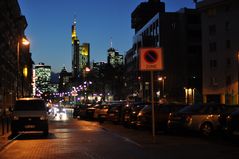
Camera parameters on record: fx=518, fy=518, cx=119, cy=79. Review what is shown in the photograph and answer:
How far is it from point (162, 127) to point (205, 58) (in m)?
62.4

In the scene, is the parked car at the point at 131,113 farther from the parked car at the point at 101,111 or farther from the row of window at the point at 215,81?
the row of window at the point at 215,81

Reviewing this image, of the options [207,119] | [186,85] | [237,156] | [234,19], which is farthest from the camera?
[186,85]

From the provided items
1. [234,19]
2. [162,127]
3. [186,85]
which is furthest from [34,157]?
[186,85]

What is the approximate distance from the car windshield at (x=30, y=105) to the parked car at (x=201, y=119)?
7608 mm

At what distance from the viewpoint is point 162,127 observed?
2734cm

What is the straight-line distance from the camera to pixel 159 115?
89.5 feet

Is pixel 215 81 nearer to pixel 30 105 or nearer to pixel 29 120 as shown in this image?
pixel 30 105

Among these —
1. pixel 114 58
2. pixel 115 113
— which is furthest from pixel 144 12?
pixel 115 113

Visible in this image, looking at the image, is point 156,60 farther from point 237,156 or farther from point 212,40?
point 212,40

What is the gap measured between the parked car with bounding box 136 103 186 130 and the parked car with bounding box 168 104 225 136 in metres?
2.74

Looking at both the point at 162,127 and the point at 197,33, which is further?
the point at 197,33

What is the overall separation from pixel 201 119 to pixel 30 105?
9490 millimetres

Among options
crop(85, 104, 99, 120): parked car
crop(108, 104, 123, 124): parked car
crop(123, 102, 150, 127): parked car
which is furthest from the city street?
crop(85, 104, 99, 120): parked car

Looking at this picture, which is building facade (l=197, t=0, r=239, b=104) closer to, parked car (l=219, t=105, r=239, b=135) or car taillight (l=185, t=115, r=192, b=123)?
car taillight (l=185, t=115, r=192, b=123)
